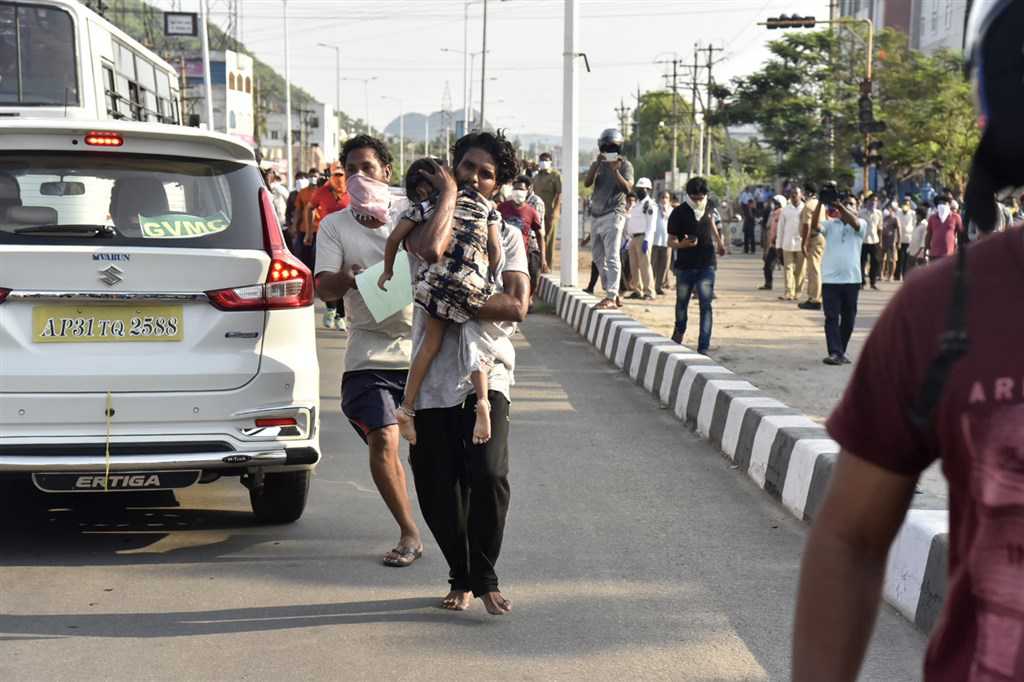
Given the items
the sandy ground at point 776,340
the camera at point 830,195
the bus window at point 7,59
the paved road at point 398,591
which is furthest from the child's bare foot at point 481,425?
the camera at point 830,195

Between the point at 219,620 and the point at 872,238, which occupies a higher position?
the point at 872,238

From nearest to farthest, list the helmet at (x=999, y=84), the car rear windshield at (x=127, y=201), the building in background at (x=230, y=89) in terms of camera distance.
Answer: the helmet at (x=999, y=84) → the car rear windshield at (x=127, y=201) → the building in background at (x=230, y=89)

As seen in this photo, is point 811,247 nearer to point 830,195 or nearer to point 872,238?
point 872,238

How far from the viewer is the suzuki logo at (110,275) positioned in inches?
227

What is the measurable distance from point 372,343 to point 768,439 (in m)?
2.70

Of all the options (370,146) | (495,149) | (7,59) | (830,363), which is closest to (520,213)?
(830,363)

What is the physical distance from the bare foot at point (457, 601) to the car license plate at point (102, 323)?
155 centimetres

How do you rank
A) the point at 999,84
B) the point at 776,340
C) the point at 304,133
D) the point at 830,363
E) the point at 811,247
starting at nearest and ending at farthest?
the point at 999,84 → the point at 830,363 → the point at 776,340 → the point at 811,247 → the point at 304,133

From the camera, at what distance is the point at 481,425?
5.20 metres

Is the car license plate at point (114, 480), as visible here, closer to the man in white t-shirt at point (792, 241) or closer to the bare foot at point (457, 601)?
the bare foot at point (457, 601)

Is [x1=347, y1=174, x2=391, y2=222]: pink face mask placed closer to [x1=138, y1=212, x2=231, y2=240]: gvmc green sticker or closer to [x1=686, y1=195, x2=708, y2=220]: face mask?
[x1=138, y1=212, x2=231, y2=240]: gvmc green sticker

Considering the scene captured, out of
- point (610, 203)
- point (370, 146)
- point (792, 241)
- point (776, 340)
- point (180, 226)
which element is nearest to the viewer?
point (180, 226)

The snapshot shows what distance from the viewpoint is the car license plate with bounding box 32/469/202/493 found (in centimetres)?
580

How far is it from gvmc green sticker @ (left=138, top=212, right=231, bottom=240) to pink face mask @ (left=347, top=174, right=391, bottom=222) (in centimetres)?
56
